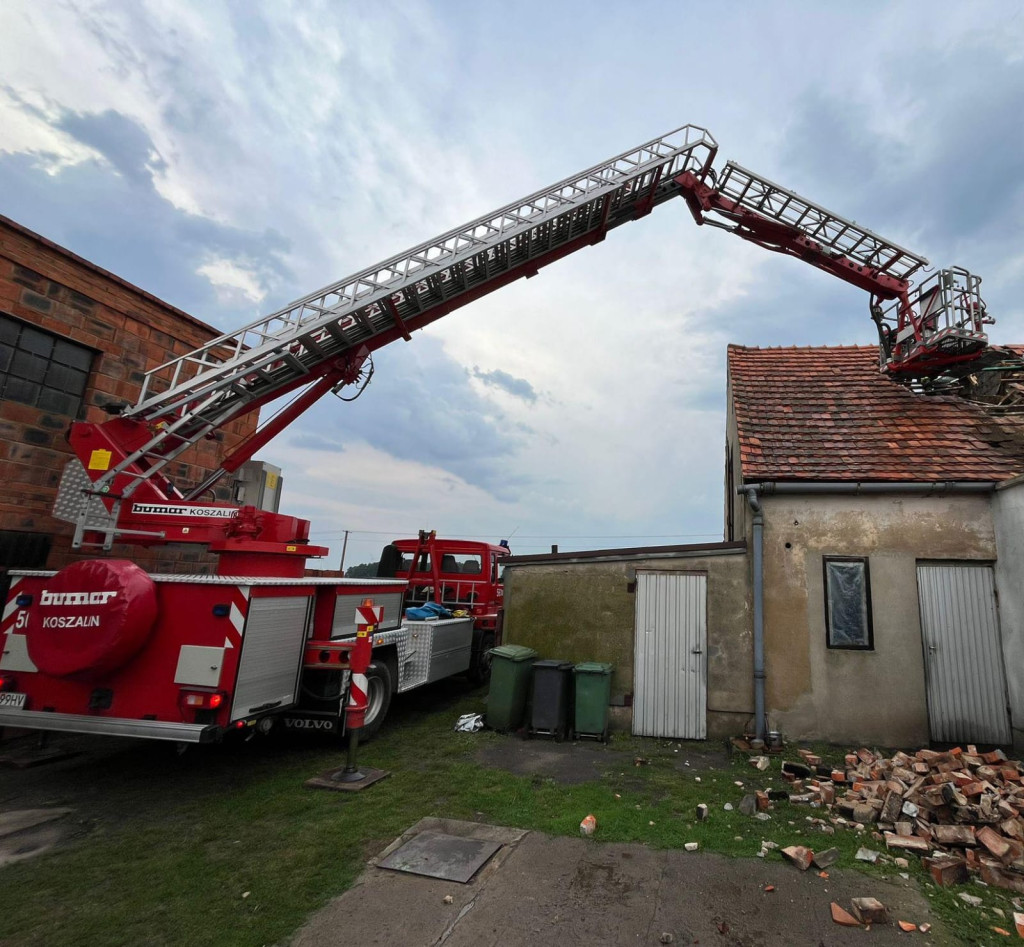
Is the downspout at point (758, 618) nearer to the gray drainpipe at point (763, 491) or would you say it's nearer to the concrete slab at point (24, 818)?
the gray drainpipe at point (763, 491)

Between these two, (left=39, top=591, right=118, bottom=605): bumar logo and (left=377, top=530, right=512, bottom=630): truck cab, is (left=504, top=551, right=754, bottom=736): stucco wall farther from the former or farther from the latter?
(left=39, top=591, right=118, bottom=605): bumar logo

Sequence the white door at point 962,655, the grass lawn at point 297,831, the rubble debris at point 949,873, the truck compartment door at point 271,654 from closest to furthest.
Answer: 1. the grass lawn at point 297,831
2. the rubble debris at point 949,873
3. the truck compartment door at point 271,654
4. the white door at point 962,655

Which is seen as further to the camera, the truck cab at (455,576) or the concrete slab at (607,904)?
the truck cab at (455,576)

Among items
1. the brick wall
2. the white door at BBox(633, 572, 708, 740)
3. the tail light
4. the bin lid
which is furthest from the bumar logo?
the white door at BBox(633, 572, 708, 740)

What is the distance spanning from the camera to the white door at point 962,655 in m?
7.32

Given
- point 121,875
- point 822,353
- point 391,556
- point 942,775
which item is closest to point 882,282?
point 822,353

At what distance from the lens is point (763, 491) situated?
821cm

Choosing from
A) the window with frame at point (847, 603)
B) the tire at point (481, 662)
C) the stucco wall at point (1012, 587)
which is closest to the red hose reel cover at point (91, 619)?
the tire at point (481, 662)

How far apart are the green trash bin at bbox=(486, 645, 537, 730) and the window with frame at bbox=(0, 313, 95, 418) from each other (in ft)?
22.7

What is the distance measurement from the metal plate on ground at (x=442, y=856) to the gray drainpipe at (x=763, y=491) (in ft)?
15.8

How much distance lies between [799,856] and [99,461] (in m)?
8.12

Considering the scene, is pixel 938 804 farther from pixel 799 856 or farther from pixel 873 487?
pixel 873 487

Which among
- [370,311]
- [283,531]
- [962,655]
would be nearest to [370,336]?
[370,311]

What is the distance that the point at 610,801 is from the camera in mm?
5426
